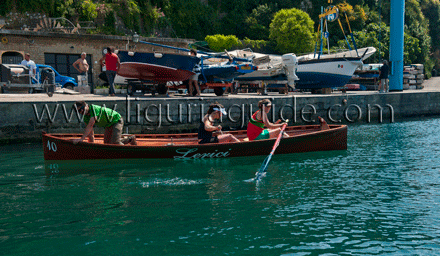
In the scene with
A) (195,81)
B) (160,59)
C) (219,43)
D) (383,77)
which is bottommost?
(195,81)

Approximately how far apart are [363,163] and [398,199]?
3.34 metres

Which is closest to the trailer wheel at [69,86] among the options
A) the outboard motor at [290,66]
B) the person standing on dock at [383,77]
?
the outboard motor at [290,66]

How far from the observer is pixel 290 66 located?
21359 mm

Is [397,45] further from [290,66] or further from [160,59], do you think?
[160,59]

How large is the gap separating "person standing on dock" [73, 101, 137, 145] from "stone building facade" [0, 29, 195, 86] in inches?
450

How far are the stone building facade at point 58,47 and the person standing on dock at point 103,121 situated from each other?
11426 millimetres

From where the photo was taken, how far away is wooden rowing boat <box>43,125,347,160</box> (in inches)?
388

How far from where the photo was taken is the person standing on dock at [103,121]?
903 centimetres

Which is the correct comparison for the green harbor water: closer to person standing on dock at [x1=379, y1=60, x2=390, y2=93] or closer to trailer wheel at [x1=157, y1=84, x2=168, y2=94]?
trailer wheel at [x1=157, y1=84, x2=168, y2=94]

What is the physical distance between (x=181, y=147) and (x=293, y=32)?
31.5 metres

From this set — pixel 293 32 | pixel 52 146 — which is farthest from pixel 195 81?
pixel 293 32

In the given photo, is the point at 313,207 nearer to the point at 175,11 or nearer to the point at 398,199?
the point at 398,199

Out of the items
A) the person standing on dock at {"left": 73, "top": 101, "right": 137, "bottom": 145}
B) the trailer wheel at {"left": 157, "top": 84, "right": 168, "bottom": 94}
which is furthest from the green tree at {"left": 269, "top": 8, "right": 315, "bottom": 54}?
the person standing on dock at {"left": 73, "top": 101, "right": 137, "bottom": 145}

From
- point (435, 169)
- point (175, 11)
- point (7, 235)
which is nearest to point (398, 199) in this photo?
point (435, 169)
